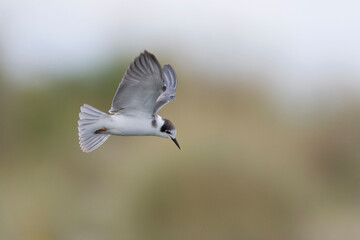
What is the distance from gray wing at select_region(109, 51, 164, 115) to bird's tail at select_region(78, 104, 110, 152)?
0.45ft

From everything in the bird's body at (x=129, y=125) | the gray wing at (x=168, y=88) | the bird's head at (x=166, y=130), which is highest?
the gray wing at (x=168, y=88)

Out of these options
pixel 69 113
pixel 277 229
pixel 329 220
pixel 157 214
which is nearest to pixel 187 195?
pixel 157 214

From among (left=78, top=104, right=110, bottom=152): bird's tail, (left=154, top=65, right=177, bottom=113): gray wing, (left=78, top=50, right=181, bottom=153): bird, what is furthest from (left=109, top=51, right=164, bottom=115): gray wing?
(left=154, top=65, right=177, bottom=113): gray wing

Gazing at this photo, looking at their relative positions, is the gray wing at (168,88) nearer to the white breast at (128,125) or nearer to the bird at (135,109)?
the bird at (135,109)

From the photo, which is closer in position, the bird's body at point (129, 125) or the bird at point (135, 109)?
the bird at point (135, 109)

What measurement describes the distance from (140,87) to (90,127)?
542 millimetres

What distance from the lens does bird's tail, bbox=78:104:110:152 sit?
611 cm

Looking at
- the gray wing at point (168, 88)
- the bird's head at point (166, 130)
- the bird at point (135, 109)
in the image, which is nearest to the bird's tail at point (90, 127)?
the bird at point (135, 109)

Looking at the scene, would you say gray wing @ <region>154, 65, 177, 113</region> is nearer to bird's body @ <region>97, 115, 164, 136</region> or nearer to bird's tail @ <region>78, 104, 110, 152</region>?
bird's body @ <region>97, 115, 164, 136</region>

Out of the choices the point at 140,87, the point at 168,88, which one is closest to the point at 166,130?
the point at 140,87

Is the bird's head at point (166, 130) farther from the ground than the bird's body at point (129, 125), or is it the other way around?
the bird's body at point (129, 125)

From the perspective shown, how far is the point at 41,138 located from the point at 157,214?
12.5 ft

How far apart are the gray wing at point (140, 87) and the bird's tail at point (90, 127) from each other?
0.14m

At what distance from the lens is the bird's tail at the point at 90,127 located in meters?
6.11
